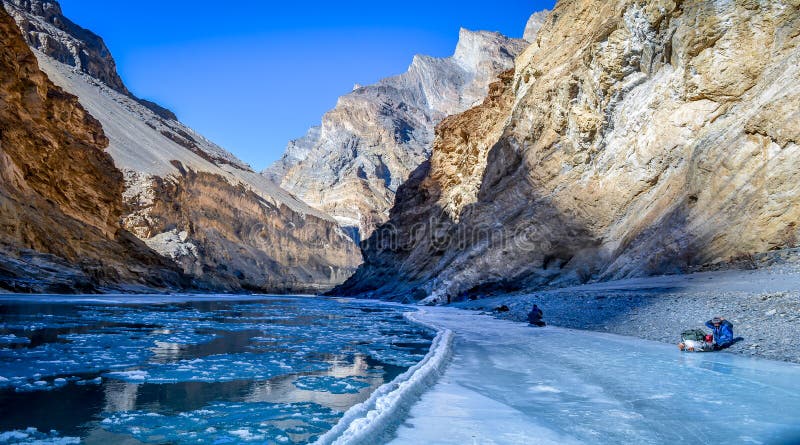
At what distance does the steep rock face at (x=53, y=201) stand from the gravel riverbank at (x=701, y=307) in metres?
27.2

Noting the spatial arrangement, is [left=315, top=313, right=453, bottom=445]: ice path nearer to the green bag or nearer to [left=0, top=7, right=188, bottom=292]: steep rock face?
the green bag

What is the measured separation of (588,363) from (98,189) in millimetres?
48629

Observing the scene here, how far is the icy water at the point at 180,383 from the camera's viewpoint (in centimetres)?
460

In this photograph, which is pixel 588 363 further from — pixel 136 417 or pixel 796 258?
pixel 796 258

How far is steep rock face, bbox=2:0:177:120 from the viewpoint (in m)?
97.6

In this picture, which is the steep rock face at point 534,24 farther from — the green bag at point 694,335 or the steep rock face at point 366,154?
the green bag at point 694,335

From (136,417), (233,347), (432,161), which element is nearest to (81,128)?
(432,161)

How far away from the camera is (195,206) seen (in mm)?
87312

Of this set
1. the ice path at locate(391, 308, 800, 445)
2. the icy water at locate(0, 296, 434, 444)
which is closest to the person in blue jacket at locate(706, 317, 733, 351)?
the ice path at locate(391, 308, 800, 445)

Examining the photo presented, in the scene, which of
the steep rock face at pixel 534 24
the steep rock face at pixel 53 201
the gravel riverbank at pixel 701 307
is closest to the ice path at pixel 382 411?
the gravel riverbank at pixel 701 307

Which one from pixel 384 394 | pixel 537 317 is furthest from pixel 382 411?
pixel 537 317

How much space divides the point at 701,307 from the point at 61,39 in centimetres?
13159

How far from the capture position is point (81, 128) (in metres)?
52.4

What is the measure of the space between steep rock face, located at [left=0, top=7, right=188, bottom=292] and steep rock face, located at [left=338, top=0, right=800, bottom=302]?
81.0 ft
